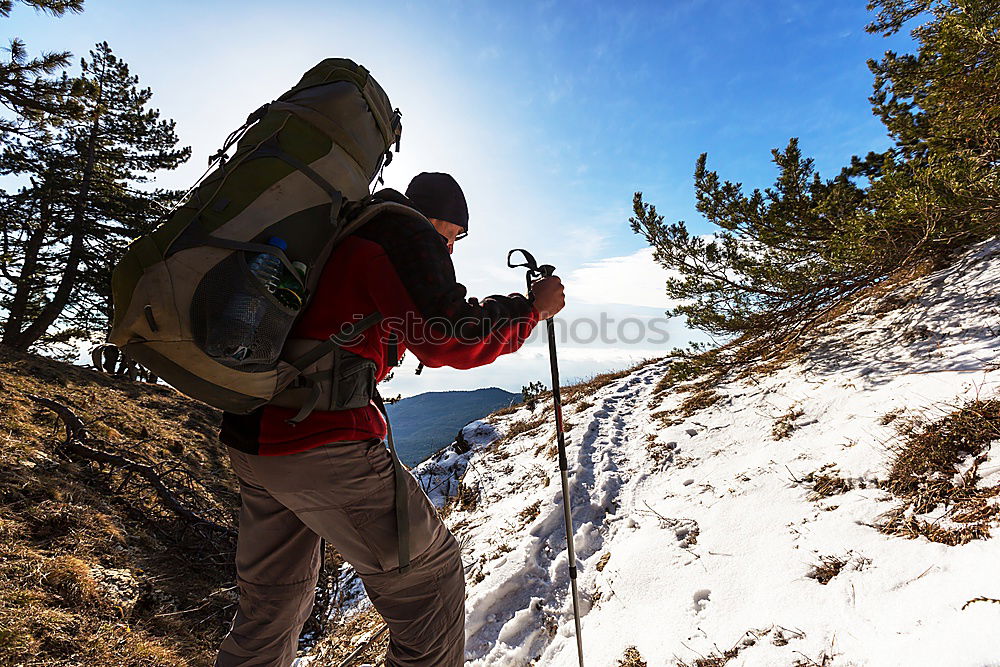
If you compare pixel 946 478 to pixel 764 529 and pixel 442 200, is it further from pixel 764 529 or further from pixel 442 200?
pixel 442 200

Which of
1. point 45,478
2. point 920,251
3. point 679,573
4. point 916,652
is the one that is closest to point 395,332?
point 916,652

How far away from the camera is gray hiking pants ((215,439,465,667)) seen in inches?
66.9

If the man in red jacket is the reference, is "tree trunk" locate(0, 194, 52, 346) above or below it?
above

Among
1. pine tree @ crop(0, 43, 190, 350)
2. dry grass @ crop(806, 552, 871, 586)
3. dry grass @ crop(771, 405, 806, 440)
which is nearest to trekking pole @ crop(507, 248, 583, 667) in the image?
dry grass @ crop(806, 552, 871, 586)

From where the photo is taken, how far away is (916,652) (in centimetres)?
178

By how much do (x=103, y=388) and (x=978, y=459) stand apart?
1482cm

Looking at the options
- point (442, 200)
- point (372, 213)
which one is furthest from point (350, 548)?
point (442, 200)

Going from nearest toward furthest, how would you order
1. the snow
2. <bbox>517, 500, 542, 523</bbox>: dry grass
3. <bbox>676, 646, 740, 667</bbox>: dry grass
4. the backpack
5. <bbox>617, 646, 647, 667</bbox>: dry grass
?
the backpack
the snow
<bbox>676, 646, 740, 667</bbox>: dry grass
<bbox>617, 646, 647, 667</bbox>: dry grass
<bbox>517, 500, 542, 523</bbox>: dry grass

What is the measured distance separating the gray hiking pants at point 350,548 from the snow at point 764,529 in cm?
147

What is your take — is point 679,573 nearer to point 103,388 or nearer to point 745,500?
point 745,500

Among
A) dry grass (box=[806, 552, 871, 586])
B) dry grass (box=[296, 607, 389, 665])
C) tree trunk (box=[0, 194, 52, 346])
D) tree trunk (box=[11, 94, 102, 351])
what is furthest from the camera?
tree trunk (box=[11, 94, 102, 351])

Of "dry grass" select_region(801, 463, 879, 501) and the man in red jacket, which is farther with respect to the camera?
"dry grass" select_region(801, 463, 879, 501)

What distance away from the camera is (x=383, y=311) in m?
1.70

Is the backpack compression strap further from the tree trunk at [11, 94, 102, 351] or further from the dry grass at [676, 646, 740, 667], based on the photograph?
the tree trunk at [11, 94, 102, 351]
